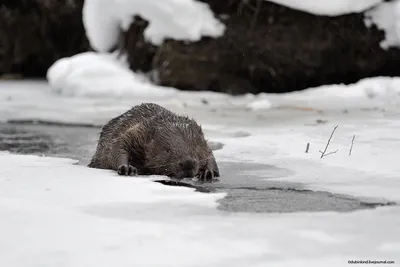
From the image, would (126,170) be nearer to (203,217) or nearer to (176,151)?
(176,151)

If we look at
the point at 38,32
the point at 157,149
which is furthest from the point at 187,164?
the point at 38,32

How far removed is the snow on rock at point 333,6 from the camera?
32.5 ft

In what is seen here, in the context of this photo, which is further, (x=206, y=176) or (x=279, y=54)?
(x=279, y=54)

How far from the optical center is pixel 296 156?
5.43 metres

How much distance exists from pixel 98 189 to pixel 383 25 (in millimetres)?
7241

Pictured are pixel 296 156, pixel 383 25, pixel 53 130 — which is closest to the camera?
pixel 296 156

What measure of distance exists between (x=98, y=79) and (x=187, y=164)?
6566mm

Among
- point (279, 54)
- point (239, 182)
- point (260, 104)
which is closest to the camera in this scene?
point (239, 182)

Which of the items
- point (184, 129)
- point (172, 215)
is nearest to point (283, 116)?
point (184, 129)

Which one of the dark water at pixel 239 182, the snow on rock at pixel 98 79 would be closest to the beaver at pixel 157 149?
the dark water at pixel 239 182

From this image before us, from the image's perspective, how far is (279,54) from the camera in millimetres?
10266

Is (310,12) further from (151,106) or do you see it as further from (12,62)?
(12,62)

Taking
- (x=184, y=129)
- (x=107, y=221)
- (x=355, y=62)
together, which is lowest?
(x=107, y=221)

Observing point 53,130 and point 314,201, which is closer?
point 314,201
